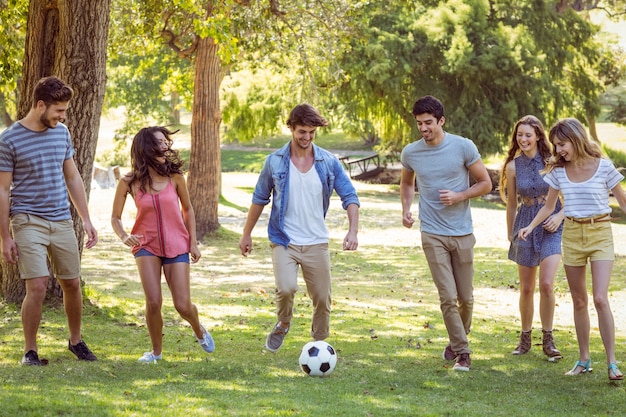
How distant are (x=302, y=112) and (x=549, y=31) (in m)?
28.3

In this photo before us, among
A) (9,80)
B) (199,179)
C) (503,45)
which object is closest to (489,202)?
(503,45)

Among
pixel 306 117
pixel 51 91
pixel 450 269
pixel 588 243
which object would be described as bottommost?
pixel 450 269

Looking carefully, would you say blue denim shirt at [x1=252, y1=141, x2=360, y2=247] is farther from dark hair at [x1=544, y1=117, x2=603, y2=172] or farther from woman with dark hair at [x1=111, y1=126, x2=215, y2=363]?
dark hair at [x1=544, y1=117, x2=603, y2=172]

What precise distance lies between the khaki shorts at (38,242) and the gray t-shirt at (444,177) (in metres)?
2.80

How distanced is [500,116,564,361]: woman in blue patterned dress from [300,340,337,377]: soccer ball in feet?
6.74

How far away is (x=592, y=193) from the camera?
22.7 feet

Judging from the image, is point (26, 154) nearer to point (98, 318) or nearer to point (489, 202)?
point (98, 318)

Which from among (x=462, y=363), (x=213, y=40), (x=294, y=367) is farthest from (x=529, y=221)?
(x=213, y=40)

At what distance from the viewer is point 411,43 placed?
3272cm

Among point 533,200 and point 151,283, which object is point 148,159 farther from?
point 533,200

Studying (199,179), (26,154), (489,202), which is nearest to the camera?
(26,154)

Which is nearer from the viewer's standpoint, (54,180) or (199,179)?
(54,180)

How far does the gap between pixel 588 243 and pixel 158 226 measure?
125 inches

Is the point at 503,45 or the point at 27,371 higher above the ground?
the point at 503,45
